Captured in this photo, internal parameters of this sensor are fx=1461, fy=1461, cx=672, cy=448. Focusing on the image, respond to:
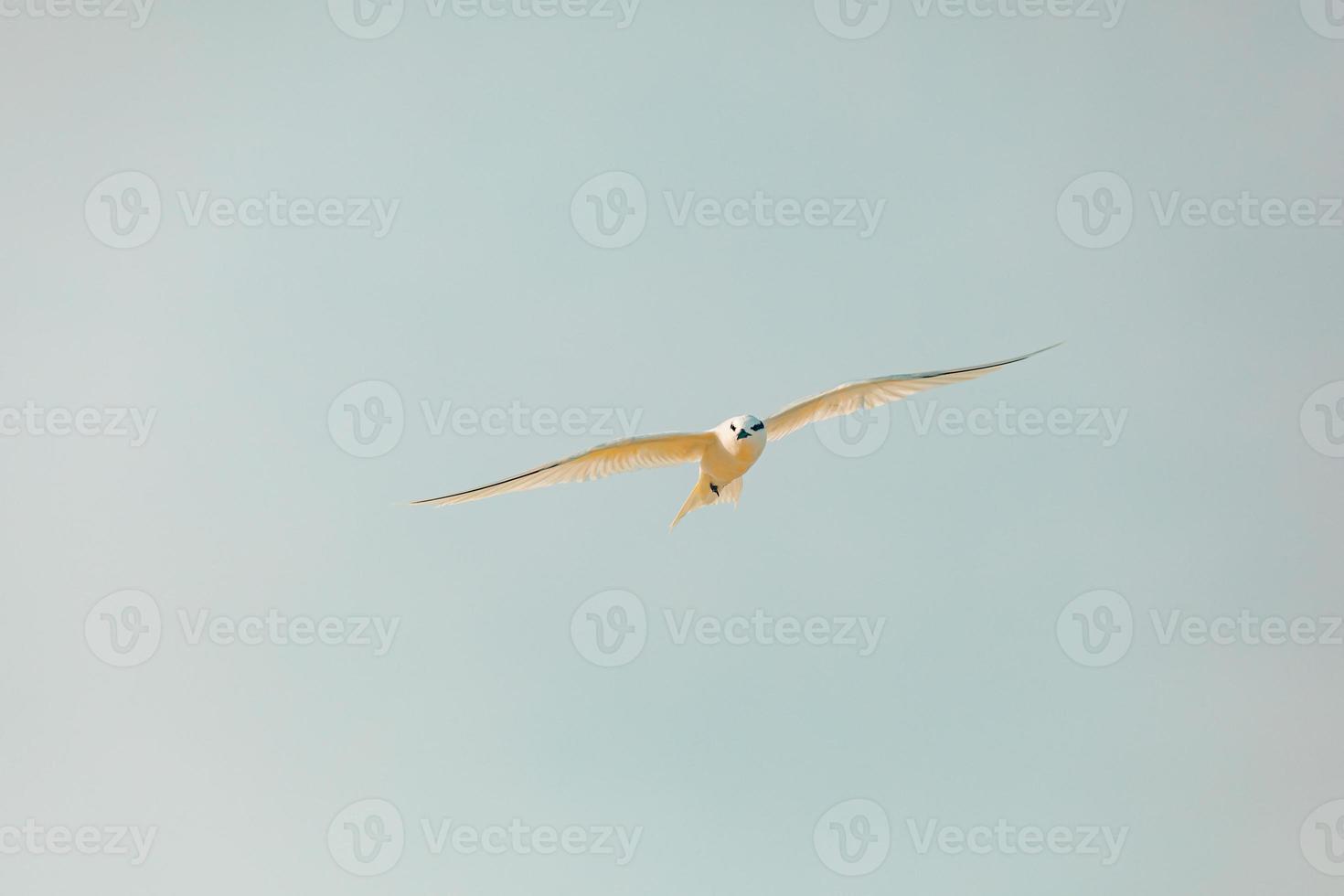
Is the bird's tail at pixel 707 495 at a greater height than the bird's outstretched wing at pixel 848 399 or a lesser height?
lesser

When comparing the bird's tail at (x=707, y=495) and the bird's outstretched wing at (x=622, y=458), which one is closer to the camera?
the bird's outstretched wing at (x=622, y=458)

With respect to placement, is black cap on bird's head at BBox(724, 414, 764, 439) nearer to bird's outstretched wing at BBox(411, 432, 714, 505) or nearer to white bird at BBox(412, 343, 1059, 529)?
white bird at BBox(412, 343, 1059, 529)

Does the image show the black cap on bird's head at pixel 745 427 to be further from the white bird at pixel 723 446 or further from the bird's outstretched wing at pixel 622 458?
the bird's outstretched wing at pixel 622 458

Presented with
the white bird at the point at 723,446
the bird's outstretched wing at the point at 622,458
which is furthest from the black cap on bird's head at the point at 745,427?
the bird's outstretched wing at the point at 622,458

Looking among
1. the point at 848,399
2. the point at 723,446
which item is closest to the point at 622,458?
the point at 723,446

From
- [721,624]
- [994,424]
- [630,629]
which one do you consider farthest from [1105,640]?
[630,629]

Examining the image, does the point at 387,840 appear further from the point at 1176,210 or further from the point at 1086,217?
the point at 1176,210
